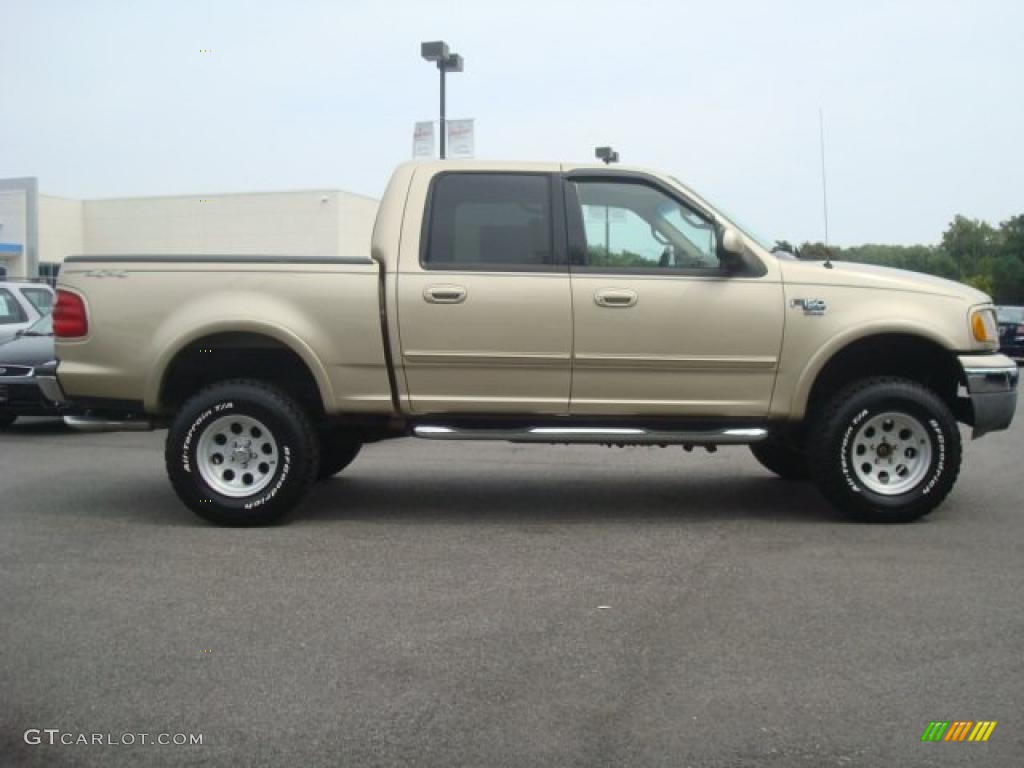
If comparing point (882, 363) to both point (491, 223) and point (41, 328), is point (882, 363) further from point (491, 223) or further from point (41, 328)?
point (41, 328)

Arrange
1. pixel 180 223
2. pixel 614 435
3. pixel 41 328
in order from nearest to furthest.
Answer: pixel 614 435
pixel 41 328
pixel 180 223

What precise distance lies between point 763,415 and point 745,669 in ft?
9.37

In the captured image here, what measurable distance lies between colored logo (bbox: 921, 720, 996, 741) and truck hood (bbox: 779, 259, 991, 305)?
3500 millimetres

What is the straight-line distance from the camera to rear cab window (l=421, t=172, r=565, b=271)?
269 inches

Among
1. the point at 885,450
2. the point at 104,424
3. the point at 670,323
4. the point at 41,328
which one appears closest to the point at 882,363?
the point at 885,450

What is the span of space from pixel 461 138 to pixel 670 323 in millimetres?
10712

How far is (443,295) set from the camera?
667 cm

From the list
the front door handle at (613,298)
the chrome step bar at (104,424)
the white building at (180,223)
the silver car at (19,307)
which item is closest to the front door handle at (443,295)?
the front door handle at (613,298)

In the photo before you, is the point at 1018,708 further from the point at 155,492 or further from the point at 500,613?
the point at 155,492

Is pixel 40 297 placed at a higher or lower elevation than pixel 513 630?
higher

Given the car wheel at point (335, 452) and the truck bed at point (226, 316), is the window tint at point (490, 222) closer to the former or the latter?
the truck bed at point (226, 316)

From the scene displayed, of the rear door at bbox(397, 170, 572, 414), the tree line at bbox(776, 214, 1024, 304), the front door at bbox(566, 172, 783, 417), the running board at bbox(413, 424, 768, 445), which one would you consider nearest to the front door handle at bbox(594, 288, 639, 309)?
the front door at bbox(566, 172, 783, 417)

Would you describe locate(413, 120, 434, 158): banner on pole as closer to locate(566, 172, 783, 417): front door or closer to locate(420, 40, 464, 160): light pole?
locate(420, 40, 464, 160): light pole

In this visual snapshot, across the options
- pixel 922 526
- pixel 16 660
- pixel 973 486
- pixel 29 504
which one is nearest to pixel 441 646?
pixel 16 660
